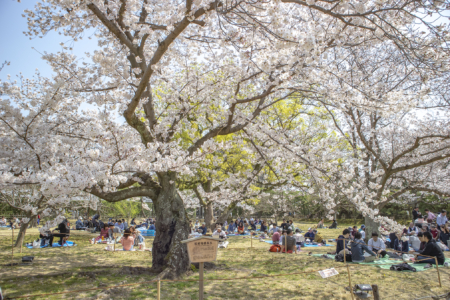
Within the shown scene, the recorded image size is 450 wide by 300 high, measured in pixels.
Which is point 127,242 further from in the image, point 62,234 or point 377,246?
point 377,246

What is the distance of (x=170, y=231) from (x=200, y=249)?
2234mm

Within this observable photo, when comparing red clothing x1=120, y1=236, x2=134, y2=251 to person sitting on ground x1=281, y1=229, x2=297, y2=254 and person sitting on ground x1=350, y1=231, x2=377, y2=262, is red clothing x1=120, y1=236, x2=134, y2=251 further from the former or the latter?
person sitting on ground x1=350, y1=231, x2=377, y2=262

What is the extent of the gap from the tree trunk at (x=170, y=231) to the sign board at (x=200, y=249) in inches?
73.1

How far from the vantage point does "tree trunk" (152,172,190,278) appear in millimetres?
5590

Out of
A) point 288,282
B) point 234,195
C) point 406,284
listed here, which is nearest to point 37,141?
point 288,282

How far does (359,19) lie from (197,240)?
409cm

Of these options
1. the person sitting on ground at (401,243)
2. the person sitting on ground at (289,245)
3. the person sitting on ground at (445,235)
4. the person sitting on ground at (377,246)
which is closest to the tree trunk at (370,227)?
the person sitting on ground at (401,243)

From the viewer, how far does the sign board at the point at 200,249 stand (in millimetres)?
3881

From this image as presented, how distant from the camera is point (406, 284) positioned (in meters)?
5.35

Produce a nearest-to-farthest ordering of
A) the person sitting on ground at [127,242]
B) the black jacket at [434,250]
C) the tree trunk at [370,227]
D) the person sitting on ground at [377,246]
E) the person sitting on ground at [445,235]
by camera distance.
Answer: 1. the black jacket at [434,250]
2. the person sitting on ground at [377,246]
3. the tree trunk at [370,227]
4. the person sitting on ground at [127,242]
5. the person sitting on ground at [445,235]

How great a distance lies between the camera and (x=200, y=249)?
12.8ft

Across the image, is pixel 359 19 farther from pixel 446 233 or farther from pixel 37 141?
pixel 446 233

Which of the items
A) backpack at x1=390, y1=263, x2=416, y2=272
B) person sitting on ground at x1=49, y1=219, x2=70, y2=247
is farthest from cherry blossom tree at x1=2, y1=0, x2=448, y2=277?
person sitting on ground at x1=49, y1=219, x2=70, y2=247

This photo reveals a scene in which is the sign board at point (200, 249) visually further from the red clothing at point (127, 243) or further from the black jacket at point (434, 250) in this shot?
the red clothing at point (127, 243)
